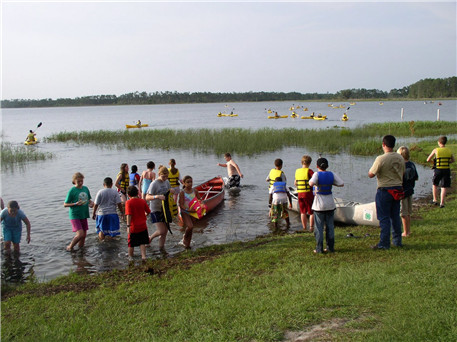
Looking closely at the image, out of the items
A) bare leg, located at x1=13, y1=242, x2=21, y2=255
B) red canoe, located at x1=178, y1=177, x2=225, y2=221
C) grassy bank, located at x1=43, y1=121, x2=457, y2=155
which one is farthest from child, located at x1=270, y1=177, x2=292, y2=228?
grassy bank, located at x1=43, y1=121, x2=457, y2=155

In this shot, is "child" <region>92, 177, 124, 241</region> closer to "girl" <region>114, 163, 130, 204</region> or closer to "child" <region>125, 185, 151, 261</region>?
"child" <region>125, 185, 151, 261</region>

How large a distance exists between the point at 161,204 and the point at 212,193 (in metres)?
6.50

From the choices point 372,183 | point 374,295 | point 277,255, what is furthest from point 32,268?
point 372,183

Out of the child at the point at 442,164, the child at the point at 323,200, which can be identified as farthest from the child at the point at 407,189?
the child at the point at 442,164

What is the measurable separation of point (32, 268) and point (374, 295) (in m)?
7.13

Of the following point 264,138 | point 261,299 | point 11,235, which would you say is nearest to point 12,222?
point 11,235

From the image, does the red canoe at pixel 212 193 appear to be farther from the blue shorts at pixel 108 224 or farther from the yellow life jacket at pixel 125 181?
the blue shorts at pixel 108 224

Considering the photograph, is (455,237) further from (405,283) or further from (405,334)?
(405,334)

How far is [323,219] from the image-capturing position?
7707 millimetres

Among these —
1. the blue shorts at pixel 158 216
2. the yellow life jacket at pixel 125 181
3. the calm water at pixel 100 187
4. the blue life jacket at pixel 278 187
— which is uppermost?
the blue life jacket at pixel 278 187

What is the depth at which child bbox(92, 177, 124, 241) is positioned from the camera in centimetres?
1015

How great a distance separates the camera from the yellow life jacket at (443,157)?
37.1 ft

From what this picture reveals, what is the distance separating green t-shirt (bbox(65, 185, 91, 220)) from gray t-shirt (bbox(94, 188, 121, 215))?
1.28ft

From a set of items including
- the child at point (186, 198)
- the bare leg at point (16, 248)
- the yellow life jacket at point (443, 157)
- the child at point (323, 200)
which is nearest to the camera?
the child at point (323, 200)
